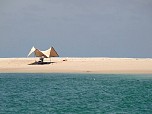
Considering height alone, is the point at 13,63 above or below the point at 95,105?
above

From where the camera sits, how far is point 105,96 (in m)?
35.7

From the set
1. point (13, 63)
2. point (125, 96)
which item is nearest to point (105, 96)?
point (125, 96)

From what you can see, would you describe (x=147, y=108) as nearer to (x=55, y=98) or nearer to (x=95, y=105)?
(x=95, y=105)

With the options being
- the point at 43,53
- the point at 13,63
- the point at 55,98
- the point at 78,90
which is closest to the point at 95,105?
the point at 55,98

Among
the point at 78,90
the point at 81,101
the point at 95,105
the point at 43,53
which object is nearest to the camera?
the point at 95,105

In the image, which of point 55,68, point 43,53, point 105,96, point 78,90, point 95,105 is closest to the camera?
point 95,105

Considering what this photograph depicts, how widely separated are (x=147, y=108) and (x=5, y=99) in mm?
12171

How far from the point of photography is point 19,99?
110 feet

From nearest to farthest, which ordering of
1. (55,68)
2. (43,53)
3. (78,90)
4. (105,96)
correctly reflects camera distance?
(105,96), (78,90), (55,68), (43,53)

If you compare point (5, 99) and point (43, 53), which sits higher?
point (43, 53)

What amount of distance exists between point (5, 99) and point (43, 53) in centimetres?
5357

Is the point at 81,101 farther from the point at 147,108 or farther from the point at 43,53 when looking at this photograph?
the point at 43,53

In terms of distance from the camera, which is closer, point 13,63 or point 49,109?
point 49,109

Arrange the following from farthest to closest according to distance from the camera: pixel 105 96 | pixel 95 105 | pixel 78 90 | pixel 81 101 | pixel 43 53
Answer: pixel 43 53 < pixel 78 90 < pixel 105 96 < pixel 81 101 < pixel 95 105
